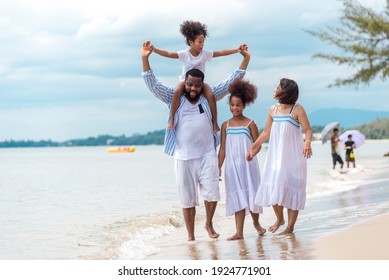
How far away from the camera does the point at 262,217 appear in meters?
10.3

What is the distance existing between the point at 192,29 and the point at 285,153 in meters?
1.49

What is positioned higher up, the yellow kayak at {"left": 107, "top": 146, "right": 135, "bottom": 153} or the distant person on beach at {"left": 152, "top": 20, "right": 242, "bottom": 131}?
the distant person on beach at {"left": 152, "top": 20, "right": 242, "bottom": 131}

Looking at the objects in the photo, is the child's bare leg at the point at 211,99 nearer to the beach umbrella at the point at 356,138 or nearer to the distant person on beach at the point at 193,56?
the distant person on beach at the point at 193,56

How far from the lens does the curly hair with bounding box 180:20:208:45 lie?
266 inches

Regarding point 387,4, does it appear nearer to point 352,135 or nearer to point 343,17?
point 343,17

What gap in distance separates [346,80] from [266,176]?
26.8m

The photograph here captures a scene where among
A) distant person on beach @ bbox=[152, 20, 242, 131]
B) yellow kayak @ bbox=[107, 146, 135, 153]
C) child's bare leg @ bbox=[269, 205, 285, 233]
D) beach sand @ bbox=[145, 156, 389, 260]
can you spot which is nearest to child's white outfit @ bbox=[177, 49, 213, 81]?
distant person on beach @ bbox=[152, 20, 242, 131]

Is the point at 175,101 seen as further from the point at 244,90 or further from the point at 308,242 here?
the point at 308,242

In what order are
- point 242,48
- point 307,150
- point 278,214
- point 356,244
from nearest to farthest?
point 356,244 < point 307,150 < point 242,48 < point 278,214

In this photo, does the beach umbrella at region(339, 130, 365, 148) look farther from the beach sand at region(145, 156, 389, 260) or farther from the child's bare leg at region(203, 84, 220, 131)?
the child's bare leg at region(203, 84, 220, 131)

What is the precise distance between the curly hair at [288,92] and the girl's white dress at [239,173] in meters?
0.47

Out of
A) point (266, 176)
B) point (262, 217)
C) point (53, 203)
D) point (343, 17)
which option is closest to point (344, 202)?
point (262, 217)

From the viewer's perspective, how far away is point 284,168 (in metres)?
6.89

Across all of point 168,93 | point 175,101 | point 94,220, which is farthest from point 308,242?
point 94,220
